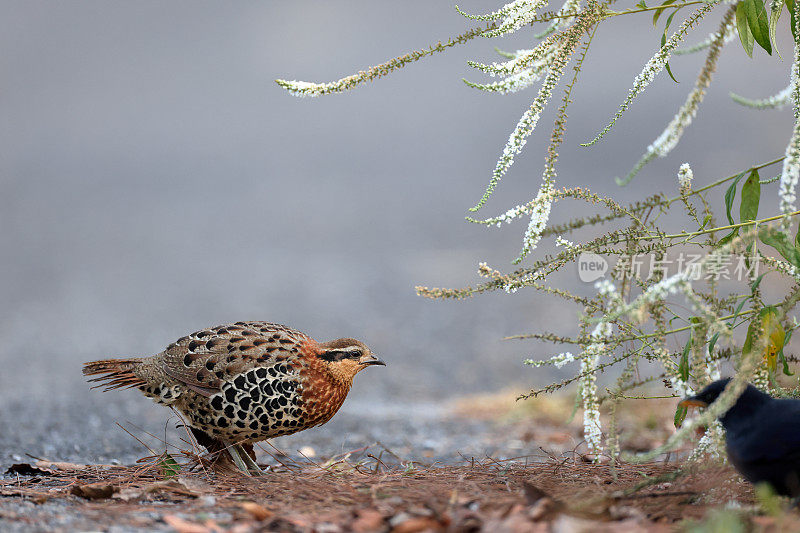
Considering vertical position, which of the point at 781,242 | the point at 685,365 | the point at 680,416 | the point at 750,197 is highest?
the point at 750,197

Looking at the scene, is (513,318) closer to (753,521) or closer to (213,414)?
(213,414)

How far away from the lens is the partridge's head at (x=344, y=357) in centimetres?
381

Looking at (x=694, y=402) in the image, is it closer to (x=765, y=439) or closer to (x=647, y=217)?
(x=765, y=439)

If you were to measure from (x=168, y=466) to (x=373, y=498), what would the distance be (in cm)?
124

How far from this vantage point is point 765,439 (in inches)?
105

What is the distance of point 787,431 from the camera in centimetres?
267

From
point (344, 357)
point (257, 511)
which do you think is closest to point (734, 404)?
point (257, 511)

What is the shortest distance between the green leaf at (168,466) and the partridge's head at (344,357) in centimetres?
80

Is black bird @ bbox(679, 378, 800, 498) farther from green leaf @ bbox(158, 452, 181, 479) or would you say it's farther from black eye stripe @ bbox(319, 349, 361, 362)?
green leaf @ bbox(158, 452, 181, 479)

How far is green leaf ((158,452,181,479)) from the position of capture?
3617mm

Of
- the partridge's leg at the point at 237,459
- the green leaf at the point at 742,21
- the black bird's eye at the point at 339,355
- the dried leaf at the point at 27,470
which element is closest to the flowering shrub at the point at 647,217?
the green leaf at the point at 742,21

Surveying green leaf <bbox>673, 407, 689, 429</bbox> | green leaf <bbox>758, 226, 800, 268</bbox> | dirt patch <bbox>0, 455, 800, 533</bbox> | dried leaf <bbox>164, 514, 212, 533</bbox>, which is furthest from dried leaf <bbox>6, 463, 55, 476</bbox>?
green leaf <bbox>758, 226, 800, 268</bbox>

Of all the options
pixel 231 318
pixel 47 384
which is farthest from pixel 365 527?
pixel 231 318

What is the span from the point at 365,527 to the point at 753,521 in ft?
3.69
